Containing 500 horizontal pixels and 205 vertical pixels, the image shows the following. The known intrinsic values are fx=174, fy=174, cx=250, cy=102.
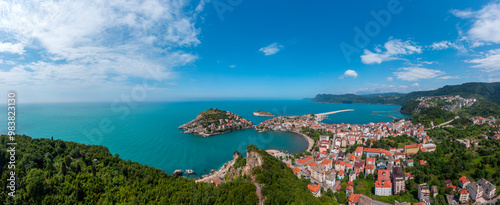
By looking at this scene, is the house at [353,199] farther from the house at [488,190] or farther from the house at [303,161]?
the house at [488,190]

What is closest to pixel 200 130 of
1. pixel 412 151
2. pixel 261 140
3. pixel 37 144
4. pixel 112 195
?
pixel 261 140

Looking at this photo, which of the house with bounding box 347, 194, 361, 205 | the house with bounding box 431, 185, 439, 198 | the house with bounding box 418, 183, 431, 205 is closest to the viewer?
the house with bounding box 347, 194, 361, 205

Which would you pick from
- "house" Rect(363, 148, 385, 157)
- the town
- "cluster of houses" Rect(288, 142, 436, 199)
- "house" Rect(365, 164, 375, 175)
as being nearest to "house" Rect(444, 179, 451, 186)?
the town

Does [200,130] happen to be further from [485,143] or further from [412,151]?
[485,143]

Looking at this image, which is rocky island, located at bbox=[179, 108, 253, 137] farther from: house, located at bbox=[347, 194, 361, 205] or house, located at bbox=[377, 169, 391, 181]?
house, located at bbox=[377, 169, 391, 181]

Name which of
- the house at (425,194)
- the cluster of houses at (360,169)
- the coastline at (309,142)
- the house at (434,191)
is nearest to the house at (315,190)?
the cluster of houses at (360,169)

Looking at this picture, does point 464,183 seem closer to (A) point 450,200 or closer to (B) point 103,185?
(A) point 450,200

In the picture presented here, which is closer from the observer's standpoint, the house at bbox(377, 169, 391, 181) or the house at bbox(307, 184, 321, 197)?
the house at bbox(307, 184, 321, 197)
